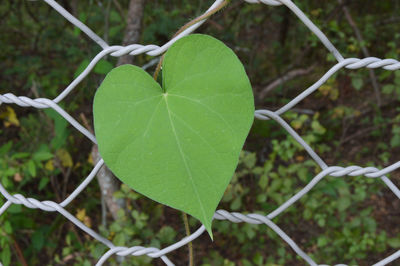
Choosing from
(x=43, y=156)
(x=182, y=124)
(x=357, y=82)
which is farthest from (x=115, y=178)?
(x=357, y=82)

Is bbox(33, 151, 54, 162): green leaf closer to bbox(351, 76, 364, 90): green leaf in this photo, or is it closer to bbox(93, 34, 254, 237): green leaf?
bbox(93, 34, 254, 237): green leaf

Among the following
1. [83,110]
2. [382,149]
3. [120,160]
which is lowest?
[382,149]

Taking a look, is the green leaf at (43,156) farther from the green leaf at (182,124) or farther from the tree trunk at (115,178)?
the green leaf at (182,124)

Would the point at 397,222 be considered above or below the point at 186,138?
below

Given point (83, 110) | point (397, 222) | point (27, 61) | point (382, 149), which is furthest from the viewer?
point (27, 61)

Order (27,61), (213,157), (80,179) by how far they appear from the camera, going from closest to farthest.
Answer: (213,157) < (80,179) < (27,61)

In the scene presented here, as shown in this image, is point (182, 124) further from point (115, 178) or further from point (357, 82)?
point (357, 82)

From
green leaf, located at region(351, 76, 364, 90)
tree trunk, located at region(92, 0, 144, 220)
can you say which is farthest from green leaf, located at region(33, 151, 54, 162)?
green leaf, located at region(351, 76, 364, 90)

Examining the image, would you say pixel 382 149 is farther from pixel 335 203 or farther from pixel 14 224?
pixel 14 224

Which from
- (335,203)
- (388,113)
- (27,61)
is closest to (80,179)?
(27,61)
